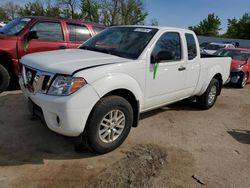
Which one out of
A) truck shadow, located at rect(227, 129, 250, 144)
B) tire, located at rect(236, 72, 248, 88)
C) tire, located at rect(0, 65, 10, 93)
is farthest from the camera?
tire, located at rect(236, 72, 248, 88)

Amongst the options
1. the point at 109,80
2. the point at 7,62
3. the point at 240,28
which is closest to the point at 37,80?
the point at 109,80

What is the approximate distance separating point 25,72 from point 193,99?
13.8ft

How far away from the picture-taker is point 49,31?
6.60m

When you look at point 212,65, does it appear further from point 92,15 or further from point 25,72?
point 92,15

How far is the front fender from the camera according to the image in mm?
3246

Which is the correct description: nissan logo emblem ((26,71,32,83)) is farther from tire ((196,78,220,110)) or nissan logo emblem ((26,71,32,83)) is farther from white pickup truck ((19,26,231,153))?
tire ((196,78,220,110))

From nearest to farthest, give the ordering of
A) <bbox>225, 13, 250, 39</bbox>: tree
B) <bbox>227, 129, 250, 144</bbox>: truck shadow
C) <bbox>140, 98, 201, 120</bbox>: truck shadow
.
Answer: <bbox>227, 129, 250, 144</bbox>: truck shadow, <bbox>140, 98, 201, 120</bbox>: truck shadow, <bbox>225, 13, 250, 39</bbox>: tree

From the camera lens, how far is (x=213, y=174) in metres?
3.34

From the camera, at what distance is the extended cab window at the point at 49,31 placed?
6426mm

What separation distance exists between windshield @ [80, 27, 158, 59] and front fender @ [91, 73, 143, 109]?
44cm

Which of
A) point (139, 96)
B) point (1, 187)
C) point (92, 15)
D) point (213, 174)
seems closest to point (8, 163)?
point (1, 187)

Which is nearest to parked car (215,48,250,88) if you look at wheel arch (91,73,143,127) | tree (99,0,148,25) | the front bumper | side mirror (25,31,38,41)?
wheel arch (91,73,143,127)

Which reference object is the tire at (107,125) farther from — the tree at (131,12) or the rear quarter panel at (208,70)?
the tree at (131,12)

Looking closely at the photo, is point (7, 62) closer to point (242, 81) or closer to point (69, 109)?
point (69, 109)
